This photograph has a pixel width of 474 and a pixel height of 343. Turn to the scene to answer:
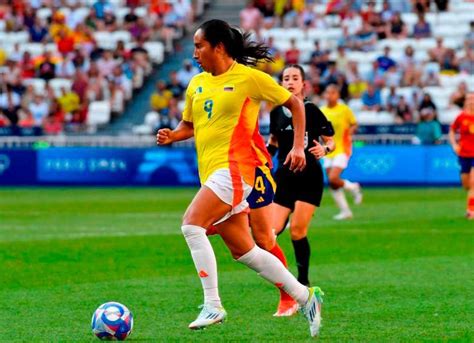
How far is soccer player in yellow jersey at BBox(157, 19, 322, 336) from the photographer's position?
914cm

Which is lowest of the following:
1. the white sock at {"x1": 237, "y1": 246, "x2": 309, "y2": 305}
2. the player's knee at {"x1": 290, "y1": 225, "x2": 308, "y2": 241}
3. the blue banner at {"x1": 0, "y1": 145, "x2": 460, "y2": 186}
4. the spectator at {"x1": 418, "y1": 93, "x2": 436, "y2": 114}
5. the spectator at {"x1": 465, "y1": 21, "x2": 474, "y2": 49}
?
the blue banner at {"x1": 0, "y1": 145, "x2": 460, "y2": 186}

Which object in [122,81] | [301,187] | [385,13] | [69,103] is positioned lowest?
[69,103]

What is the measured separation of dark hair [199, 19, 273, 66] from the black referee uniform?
7.22 feet

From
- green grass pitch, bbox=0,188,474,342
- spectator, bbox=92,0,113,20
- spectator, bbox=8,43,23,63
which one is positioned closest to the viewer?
green grass pitch, bbox=0,188,474,342

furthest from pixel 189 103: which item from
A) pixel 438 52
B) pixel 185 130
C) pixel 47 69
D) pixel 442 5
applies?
pixel 47 69

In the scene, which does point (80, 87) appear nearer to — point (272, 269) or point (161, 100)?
point (161, 100)

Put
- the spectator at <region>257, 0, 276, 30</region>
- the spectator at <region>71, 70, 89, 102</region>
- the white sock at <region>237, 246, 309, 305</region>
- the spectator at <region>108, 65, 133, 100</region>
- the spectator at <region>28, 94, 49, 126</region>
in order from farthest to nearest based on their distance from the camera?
1. the spectator at <region>257, 0, 276, 30</region>
2. the spectator at <region>108, 65, 133, 100</region>
3. the spectator at <region>71, 70, 89, 102</region>
4. the spectator at <region>28, 94, 49, 126</region>
5. the white sock at <region>237, 246, 309, 305</region>

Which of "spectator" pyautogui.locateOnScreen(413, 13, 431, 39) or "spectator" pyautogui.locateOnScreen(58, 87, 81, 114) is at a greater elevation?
"spectator" pyautogui.locateOnScreen(413, 13, 431, 39)

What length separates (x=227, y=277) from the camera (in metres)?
13.4

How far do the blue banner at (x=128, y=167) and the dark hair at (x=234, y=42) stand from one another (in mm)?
21644

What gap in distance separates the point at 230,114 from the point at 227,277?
173 inches

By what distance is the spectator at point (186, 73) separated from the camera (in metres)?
35.1

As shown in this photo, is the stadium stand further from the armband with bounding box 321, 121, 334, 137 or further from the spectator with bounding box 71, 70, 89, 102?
the armband with bounding box 321, 121, 334, 137

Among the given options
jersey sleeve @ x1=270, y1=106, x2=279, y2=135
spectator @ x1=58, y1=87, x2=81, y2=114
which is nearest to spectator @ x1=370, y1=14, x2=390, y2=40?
spectator @ x1=58, y1=87, x2=81, y2=114
